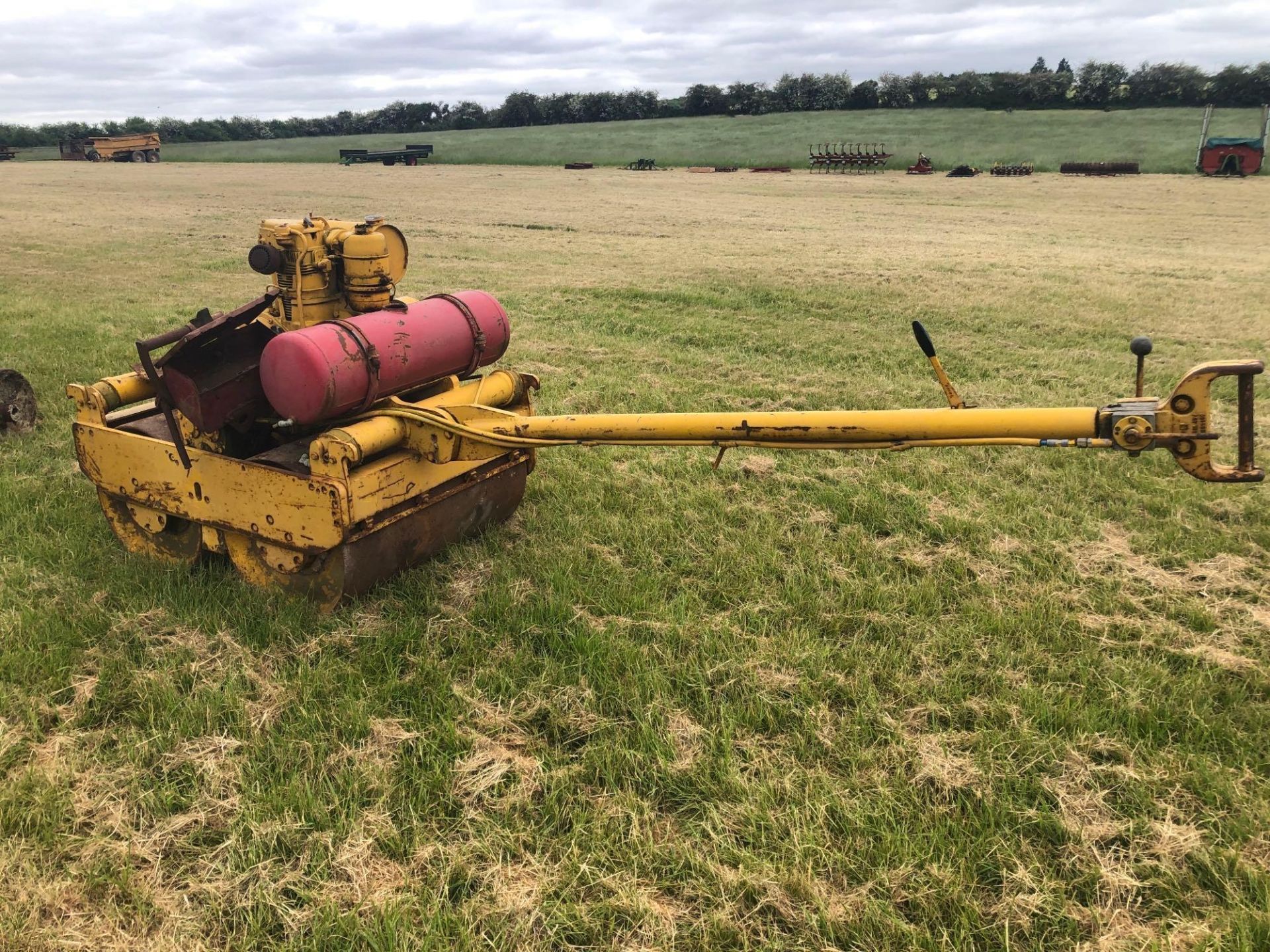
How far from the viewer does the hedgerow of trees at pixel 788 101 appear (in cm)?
5794

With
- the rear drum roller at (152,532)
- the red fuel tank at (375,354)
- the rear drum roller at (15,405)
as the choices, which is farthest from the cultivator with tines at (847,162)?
the rear drum roller at (152,532)

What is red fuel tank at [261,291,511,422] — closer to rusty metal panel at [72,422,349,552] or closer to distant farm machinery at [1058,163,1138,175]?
rusty metal panel at [72,422,349,552]

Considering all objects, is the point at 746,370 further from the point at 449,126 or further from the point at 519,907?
the point at 449,126

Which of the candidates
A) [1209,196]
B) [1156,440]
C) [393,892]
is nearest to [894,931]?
[393,892]

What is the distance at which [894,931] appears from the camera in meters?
2.19

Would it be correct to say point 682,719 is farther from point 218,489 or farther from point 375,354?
point 218,489

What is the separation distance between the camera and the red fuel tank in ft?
11.0

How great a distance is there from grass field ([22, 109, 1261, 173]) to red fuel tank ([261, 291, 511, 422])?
42822mm

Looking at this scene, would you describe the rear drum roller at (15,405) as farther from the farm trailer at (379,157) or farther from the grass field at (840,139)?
the farm trailer at (379,157)

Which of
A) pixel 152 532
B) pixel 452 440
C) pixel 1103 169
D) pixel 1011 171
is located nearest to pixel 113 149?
pixel 1011 171

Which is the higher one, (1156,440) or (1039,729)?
(1156,440)

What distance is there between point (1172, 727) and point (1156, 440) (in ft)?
3.60

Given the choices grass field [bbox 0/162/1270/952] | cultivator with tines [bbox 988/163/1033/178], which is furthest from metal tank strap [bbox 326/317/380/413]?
cultivator with tines [bbox 988/163/1033/178]

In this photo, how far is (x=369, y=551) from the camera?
3.67 meters
